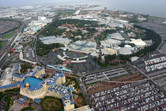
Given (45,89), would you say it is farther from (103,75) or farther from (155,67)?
(155,67)

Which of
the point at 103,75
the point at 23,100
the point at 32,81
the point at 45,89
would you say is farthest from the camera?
the point at 103,75

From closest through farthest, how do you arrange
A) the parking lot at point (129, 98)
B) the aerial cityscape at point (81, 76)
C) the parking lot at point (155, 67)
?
the parking lot at point (129, 98)
the aerial cityscape at point (81, 76)
the parking lot at point (155, 67)

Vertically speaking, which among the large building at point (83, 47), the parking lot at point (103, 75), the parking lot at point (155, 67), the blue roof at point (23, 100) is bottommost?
the blue roof at point (23, 100)

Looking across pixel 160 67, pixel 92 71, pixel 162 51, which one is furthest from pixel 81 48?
pixel 162 51

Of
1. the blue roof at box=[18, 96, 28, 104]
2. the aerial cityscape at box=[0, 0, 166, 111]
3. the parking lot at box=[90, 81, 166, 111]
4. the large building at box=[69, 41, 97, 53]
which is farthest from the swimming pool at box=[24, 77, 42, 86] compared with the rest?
the large building at box=[69, 41, 97, 53]

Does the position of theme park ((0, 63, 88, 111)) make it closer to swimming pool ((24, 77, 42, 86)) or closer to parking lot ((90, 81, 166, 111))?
swimming pool ((24, 77, 42, 86))

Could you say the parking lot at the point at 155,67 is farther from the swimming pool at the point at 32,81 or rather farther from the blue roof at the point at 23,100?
the blue roof at the point at 23,100

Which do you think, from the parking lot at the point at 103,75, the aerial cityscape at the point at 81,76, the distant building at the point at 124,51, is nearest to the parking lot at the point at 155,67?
the aerial cityscape at the point at 81,76

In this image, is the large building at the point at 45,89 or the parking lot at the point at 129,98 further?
the parking lot at the point at 129,98

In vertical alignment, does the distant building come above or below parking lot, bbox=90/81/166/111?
above

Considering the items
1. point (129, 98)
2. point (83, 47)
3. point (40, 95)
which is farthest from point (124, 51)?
point (40, 95)

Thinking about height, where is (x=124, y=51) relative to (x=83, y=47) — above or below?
above

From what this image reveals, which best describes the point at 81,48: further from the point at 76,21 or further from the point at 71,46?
the point at 76,21

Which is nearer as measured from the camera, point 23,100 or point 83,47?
point 23,100
